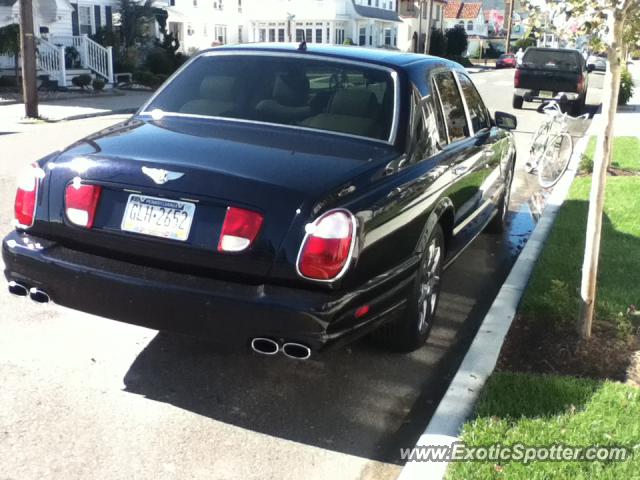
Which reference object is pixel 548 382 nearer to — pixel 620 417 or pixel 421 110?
pixel 620 417

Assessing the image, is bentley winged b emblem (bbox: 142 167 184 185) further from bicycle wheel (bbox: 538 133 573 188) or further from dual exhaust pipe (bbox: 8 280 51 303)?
bicycle wheel (bbox: 538 133 573 188)

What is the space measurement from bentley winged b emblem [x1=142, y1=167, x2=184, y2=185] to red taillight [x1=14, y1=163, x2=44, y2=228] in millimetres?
697

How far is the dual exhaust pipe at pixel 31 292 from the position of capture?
3.81 meters

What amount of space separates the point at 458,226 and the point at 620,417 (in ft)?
6.41

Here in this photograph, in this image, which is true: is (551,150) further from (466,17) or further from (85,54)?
(466,17)

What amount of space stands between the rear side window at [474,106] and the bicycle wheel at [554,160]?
164 inches

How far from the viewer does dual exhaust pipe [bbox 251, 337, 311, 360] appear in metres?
3.41

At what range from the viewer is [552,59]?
2167 cm

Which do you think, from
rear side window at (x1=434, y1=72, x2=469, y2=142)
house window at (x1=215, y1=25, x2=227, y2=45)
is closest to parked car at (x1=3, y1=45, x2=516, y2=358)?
rear side window at (x1=434, y1=72, x2=469, y2=142)

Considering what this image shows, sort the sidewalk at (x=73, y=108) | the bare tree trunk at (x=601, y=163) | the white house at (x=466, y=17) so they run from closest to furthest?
the bare tree trunk at (x=601, y=163) < the sidewalk at (x=73, y=108) < the white house at (x=466, y=17)

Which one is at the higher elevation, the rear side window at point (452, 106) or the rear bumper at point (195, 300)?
the rear side window at point (452, 106)

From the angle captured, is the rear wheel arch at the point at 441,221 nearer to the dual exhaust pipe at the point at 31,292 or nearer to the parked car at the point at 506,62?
the dual exhaust pipe at the point at 31,292

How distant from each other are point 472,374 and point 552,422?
59 cm

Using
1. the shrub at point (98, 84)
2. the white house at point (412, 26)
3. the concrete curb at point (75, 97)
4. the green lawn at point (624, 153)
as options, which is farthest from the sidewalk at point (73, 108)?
the white house at point (412, 26)
